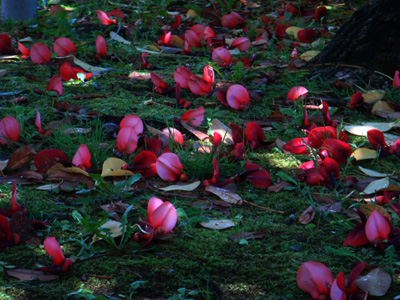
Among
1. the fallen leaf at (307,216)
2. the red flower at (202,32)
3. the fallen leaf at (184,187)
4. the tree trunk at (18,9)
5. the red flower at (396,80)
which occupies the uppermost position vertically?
the fallen leaf at (307,216)

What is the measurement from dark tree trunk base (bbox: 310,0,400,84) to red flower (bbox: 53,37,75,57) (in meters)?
1.46

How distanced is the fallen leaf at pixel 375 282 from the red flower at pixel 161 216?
1.67 feet

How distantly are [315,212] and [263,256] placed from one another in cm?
30

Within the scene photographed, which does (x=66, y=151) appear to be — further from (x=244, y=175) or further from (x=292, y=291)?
(x=292, y=291)

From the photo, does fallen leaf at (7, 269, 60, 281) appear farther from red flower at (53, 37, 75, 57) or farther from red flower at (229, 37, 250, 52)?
red flower at (229, 37, 250, 52)

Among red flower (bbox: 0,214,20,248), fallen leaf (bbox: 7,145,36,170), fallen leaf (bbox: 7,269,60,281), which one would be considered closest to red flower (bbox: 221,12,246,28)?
fallen leaf (bbox: 7,145,36,170)

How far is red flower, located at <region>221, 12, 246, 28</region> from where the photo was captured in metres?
4.20

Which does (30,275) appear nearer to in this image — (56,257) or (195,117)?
(56,257)

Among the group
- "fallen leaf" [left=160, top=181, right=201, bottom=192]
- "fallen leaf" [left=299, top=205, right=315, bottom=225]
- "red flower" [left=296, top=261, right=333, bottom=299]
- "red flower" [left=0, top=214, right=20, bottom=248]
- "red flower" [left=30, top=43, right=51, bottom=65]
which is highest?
"red flower" [left=296, top=261, right=333, bottom=299]

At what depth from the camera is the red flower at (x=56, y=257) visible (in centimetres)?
128

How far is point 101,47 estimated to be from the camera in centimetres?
324

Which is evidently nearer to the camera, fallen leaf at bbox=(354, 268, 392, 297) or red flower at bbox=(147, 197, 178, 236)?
fallen leaf at bbox=(354, 268, 392, 297)

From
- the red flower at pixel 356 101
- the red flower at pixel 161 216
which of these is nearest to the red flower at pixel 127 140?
the red flower at pixel 161 216

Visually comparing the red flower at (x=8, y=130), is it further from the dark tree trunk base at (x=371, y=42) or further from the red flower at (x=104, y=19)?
the red flower at (x=104, y=19)
